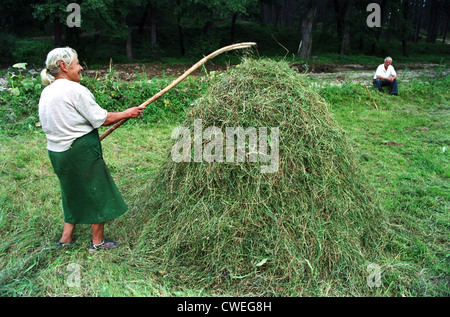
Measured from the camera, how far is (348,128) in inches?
254

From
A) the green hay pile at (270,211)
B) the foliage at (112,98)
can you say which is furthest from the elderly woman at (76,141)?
the foliage at (112,98)

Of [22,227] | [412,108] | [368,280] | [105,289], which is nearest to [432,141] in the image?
[412,108]

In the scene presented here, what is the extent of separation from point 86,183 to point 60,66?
88 cm

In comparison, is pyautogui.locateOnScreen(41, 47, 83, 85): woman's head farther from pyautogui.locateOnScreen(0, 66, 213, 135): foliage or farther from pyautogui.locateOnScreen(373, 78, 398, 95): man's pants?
pyautogui.locateOnScreen(373, 78, 398, 95): man's pants

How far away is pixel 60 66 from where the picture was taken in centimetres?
242

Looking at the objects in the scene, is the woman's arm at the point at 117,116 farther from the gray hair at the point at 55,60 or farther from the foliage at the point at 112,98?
the foliage at the point at 112,98

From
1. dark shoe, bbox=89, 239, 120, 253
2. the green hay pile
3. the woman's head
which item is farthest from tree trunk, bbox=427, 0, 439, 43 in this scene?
dark shoe, bbox=89, 239, 120, 253

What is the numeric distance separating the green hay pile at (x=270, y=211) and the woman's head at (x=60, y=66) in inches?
39.7

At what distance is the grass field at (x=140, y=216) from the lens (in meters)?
2.45

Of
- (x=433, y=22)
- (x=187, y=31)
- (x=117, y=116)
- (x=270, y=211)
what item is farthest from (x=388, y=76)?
(x=433, y=22)

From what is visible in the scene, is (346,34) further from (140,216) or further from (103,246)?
(103,246)

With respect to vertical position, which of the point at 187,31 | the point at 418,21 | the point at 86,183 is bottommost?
the point at 86,183

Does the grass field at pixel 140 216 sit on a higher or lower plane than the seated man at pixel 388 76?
lower

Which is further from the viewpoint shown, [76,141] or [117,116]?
[117,116]
